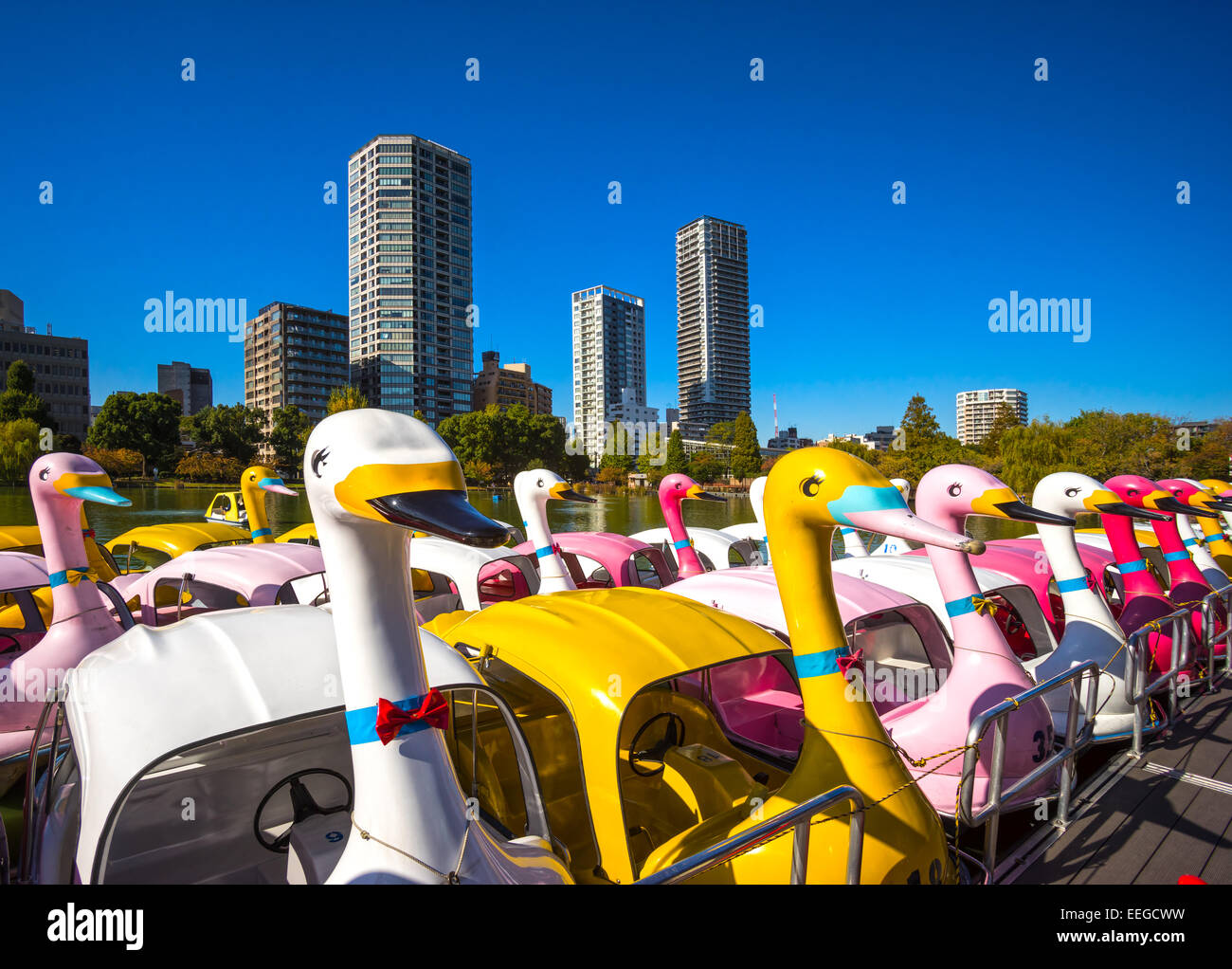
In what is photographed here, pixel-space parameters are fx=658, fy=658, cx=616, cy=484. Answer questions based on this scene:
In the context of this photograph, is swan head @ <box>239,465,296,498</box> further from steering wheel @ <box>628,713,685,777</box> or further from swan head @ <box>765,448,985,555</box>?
swan head @ <box>765,448,985,555</box>

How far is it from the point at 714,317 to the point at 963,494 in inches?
5045

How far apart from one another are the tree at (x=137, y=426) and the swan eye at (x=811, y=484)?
215ft

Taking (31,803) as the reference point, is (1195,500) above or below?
above

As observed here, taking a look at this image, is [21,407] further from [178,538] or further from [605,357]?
[605,357]

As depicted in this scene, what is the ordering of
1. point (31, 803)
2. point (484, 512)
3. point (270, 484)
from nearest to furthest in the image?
1. point (31, 803)
2. point (270, 484)
3. point (484, 512)

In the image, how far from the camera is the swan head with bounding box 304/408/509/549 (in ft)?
6.31

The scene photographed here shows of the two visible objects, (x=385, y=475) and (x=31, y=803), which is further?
(x=31, y=803)


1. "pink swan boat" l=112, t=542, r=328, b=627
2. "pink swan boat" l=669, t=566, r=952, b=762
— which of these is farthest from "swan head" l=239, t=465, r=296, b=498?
"pink swan boat" l=669, t=566, r=952, b=762

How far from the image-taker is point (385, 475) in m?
1.99

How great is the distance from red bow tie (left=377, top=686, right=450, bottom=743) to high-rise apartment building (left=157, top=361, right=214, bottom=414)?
185 metres

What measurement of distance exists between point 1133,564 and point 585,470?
238 ft

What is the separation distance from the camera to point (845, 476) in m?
2.94

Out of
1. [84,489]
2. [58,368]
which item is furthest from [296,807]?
[58,368]
